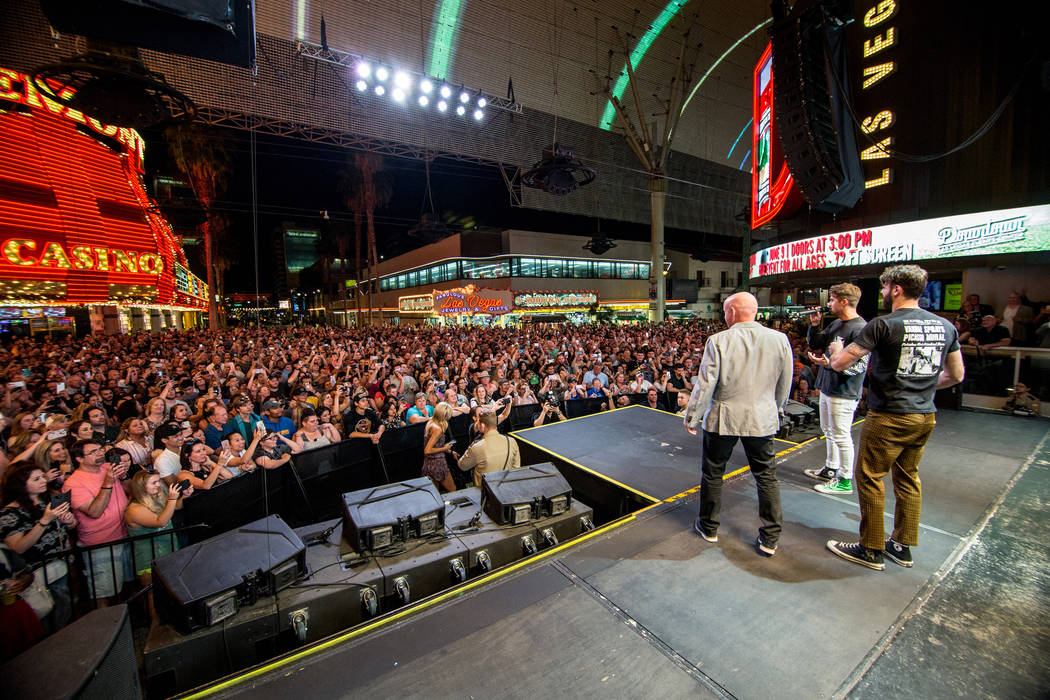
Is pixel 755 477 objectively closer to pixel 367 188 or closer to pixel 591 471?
pixel 591 471

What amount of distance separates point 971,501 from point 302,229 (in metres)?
109

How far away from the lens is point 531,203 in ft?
70.5

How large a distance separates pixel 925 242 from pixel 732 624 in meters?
11.0

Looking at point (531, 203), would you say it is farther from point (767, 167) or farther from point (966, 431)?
point (966, 431)

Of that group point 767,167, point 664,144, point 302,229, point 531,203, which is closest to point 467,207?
point 531,203

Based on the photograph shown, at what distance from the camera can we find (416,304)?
139 ft

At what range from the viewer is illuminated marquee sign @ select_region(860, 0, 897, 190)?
1013 cm

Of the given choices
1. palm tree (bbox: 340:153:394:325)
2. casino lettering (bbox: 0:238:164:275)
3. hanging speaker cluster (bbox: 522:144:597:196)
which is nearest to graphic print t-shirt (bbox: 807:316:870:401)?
hanging speaker cluster (bbox: 522:144:597:196)

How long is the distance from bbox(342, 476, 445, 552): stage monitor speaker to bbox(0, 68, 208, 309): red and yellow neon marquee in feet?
43.8

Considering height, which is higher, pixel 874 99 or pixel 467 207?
pixel 467 207

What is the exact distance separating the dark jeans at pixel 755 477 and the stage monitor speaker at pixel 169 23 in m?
4.04

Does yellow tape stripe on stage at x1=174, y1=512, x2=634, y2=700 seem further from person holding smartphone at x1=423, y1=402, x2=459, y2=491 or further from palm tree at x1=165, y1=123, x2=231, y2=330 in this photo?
palm tree at x1=165, y1=123, x2=231, y2=330

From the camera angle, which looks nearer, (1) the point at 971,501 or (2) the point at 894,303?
(2) the point at 894,303

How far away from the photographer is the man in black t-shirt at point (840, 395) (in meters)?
3.16
